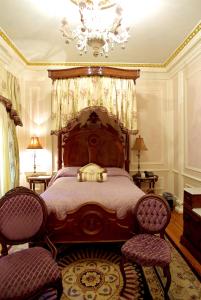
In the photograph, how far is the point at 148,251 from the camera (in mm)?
2182

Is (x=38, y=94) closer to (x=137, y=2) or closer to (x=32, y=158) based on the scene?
(x=32, y=158)

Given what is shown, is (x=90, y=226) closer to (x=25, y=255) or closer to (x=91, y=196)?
(x=91, y=196)

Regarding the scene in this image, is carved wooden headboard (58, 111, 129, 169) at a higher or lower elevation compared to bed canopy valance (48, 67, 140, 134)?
lower

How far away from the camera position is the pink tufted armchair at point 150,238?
211 cm

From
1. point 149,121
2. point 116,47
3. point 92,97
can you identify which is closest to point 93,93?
point 92,97

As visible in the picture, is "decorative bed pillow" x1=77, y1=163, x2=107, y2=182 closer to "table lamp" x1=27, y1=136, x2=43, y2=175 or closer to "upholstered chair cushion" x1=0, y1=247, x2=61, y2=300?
"table lamp" x1=27, y1=136, x2=43, y2=175

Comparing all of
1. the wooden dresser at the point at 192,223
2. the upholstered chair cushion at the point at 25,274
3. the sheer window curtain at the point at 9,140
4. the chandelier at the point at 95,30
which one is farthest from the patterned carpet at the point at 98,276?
the chandelier at the point at 95,30

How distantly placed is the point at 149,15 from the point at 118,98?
164 cm

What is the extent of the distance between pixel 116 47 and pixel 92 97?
97 cm

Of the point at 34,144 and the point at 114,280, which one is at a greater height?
the point at 34,144

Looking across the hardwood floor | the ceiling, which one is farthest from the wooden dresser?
the ceiling

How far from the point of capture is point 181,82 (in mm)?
4641

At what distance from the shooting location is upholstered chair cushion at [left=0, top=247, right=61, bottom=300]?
5.44 ft

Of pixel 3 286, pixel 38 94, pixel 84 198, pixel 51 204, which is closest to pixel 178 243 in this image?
pixel 84 198
